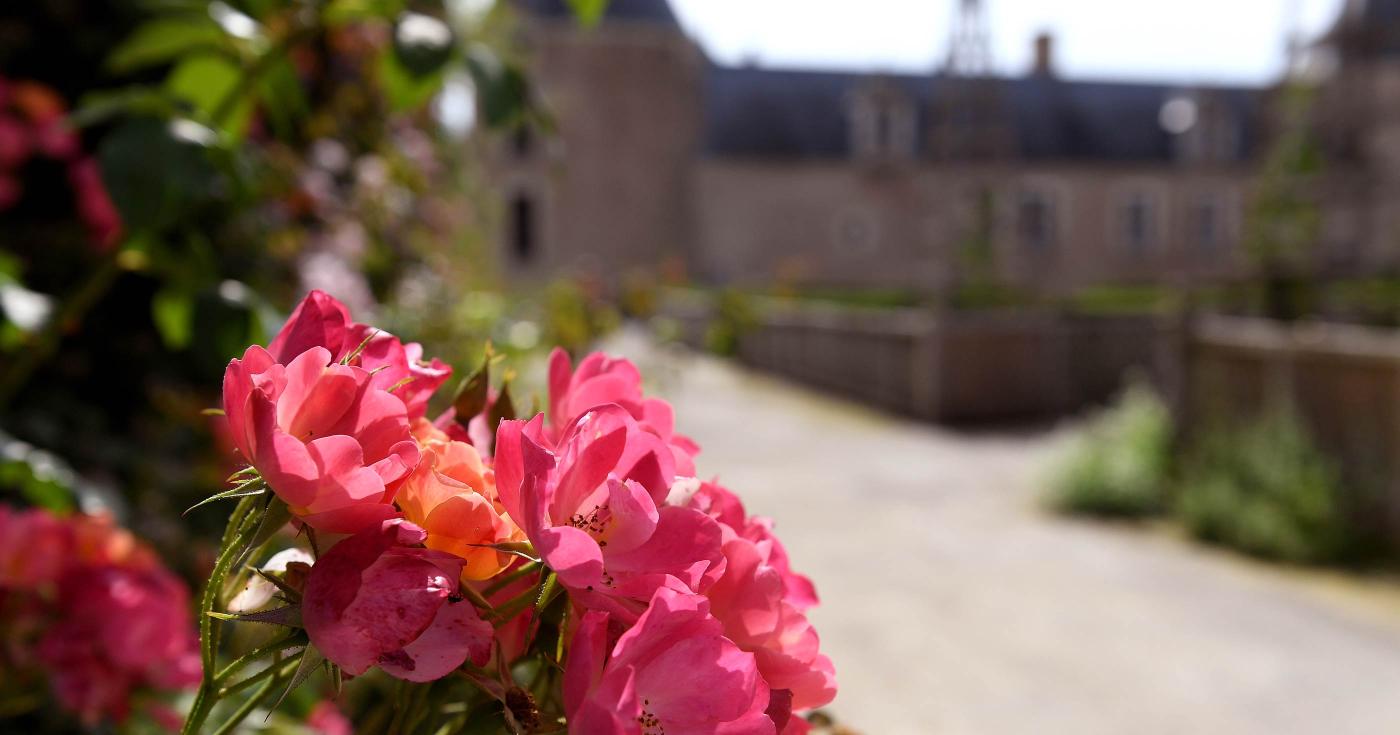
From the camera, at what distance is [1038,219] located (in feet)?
104

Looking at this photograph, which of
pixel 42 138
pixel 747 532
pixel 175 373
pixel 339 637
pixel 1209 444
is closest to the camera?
pixel 339 637

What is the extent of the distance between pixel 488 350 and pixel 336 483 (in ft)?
0.51

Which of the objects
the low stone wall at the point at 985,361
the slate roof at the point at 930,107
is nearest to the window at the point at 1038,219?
the slate roof at the point at 930,107

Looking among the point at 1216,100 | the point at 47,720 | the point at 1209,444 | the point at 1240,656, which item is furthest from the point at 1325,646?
the point at 1216,100

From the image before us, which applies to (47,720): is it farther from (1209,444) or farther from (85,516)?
(1209,444)

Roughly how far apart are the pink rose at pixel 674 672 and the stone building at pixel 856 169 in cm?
2797

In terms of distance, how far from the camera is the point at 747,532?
1.84 ft

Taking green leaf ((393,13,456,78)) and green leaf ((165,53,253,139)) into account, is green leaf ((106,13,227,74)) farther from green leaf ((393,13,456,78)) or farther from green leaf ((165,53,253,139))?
green leaf ((393,13,456,78))

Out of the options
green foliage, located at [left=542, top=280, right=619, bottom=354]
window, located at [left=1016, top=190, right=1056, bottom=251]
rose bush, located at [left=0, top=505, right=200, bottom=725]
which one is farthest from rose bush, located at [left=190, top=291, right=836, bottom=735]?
window, located at [left=1016, top=190, right=1056, bottom=251]

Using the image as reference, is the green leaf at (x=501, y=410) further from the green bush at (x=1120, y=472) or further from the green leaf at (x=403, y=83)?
the green bush at (x=1120, y=472)

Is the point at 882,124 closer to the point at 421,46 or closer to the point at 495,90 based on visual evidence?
the point at 495,90

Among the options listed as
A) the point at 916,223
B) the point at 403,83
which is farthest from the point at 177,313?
the point at 916,223

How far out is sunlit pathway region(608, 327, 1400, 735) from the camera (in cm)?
446

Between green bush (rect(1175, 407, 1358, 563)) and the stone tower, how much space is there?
871 inches
